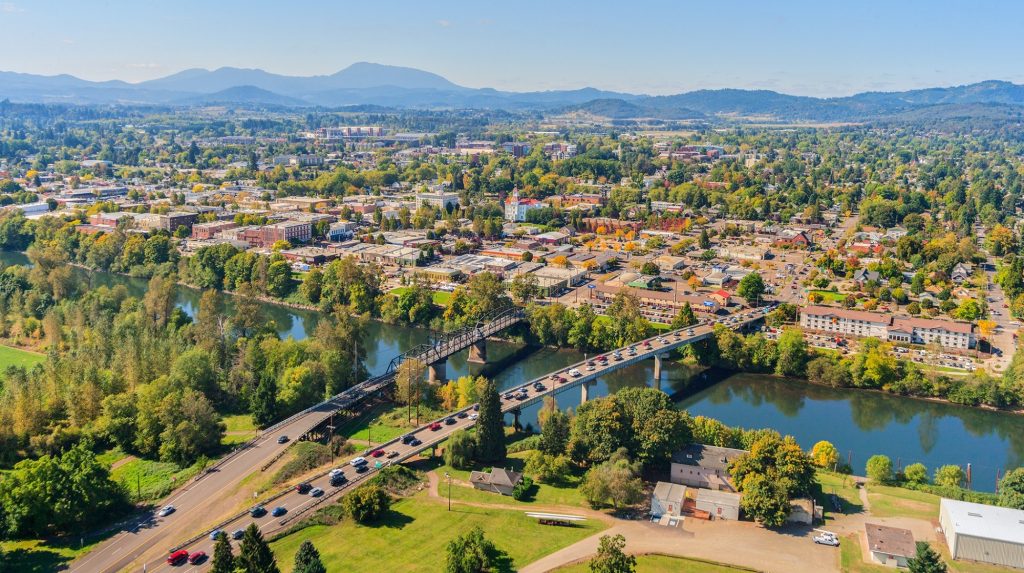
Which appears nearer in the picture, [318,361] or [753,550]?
[753,550]

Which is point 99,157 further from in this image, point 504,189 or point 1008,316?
point 1008,316

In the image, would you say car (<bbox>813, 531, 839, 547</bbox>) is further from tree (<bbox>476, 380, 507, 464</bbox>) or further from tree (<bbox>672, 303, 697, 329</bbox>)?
tree (<bbox>672, 303, 697, 329</bbox>)

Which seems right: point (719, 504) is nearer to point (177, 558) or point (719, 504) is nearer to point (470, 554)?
point (470, 554)

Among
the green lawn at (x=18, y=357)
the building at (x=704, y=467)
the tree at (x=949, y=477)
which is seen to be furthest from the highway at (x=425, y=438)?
the green lawn at (x=18, y=357)

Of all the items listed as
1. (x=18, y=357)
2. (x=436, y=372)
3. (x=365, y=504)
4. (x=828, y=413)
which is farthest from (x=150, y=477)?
(x=828, y=413)

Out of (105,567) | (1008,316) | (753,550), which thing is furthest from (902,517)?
(1008,316)

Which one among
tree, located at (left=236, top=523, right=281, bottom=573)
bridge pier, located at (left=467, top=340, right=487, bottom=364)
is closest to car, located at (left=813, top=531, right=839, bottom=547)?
tree, located at (left=236, top=523, right=281, bottom=573)

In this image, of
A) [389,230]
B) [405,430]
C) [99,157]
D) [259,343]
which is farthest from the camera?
[99,157]
